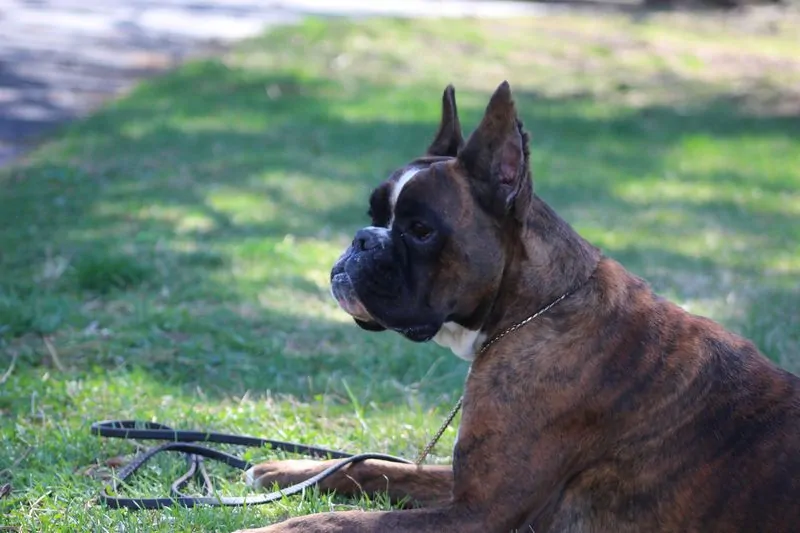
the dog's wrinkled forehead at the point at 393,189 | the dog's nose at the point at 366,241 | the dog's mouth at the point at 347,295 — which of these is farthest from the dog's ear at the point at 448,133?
the dog's mouth at the point at 347,295

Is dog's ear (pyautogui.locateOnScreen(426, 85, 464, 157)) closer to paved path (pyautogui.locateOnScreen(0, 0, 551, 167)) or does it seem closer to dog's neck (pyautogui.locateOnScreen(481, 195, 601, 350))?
dog's neck (pyautogui.locateOnScreen(481, 195, 601, 350))

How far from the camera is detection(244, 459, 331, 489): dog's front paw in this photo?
14.9 ft

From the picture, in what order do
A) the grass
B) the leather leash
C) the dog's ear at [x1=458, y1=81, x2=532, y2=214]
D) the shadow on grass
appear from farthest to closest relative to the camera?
the shadow on grass < the grass < the leather leash < the dog's ear at [x1=458, y1=81, x2=532, y2=214]

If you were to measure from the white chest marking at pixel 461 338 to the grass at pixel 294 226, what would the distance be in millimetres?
756

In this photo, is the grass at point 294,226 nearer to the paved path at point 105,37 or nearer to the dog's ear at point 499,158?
the paved path at point 105,37

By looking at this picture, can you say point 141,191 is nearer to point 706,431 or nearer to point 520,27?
point 706,431

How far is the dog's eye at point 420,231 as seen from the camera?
156 inches

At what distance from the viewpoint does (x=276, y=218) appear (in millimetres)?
9117

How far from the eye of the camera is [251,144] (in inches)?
457

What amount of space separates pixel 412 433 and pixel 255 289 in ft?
7.80

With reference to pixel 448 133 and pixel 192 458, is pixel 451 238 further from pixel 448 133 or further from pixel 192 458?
pixel 192 458

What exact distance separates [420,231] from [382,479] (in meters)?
1.09

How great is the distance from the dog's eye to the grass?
1.09m

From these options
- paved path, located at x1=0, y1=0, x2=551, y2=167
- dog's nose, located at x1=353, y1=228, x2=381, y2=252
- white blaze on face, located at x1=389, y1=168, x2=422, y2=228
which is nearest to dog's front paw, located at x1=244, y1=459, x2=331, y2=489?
dog's nose, located at x1=353, y1=228, x2=381, y2=252
